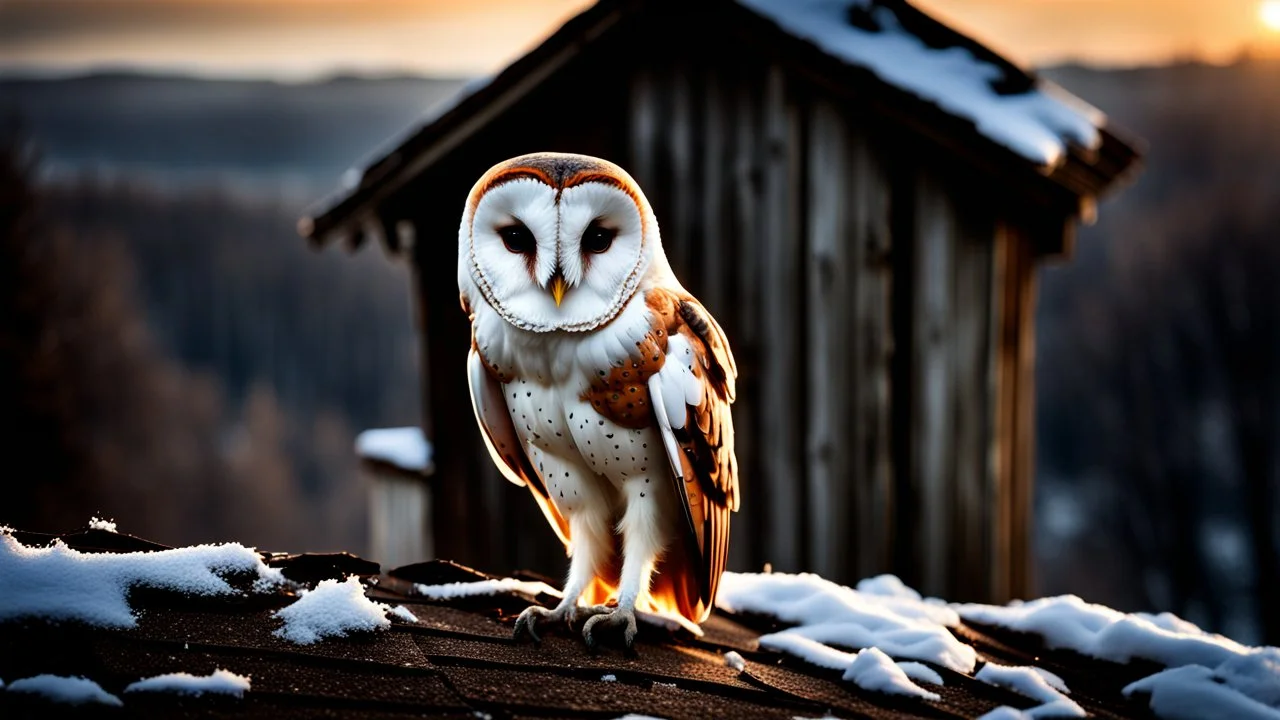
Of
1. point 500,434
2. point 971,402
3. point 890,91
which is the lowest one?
point 500,434

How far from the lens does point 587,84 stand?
19.7 ft

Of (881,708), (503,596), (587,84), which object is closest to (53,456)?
(587,84)

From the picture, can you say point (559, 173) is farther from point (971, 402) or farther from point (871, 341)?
point (971, 402)

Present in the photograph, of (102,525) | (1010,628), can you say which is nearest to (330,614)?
(102,525)

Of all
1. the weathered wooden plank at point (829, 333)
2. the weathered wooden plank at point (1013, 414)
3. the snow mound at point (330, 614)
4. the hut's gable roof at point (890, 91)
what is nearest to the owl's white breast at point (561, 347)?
the snow mound at point (330, 614)

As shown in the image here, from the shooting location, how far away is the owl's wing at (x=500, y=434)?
2.96 m

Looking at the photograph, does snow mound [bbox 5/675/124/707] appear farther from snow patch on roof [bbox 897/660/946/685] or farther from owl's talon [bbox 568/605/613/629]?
snow patch on roof [bbox 897/660/946/685]

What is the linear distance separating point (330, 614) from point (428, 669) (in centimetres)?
33

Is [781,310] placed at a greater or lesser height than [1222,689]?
greater

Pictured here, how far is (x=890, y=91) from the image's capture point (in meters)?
5.17

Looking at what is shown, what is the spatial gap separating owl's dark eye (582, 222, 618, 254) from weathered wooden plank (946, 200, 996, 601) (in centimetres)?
327

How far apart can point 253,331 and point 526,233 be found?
3079 cm

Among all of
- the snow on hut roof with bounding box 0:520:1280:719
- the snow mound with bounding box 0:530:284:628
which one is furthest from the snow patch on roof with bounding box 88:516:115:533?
the snow mound with bounding box 0:530:284:628

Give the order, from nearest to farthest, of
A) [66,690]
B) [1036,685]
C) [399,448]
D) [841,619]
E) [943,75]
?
[66,690], [1036,685], [841,619], [943,75], [399,448]
